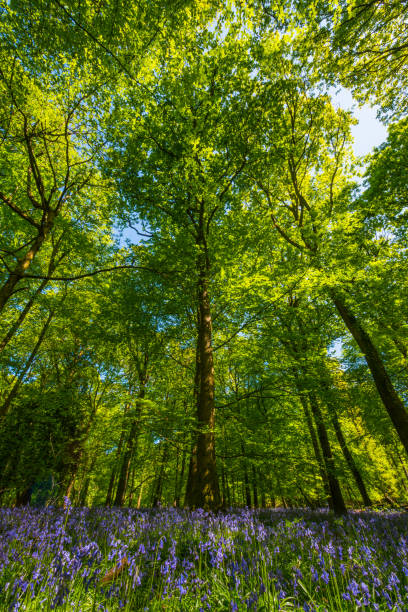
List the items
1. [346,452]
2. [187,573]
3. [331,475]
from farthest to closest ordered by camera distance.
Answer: [346,452]
[331,475]
[187,573]

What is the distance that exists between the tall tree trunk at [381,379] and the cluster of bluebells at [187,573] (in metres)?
4.45

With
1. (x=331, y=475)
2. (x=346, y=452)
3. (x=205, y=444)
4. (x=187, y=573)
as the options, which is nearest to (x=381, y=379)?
(x=331, y=475)

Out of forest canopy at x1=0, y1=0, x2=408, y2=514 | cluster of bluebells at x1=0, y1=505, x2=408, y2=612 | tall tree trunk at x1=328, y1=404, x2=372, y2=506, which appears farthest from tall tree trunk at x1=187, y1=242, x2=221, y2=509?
tall tree trunk at x1=328, y1=404, x2=372, y2=506

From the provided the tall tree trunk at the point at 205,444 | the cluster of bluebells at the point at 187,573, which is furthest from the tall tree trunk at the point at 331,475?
Answer: the cluster of bluebells at the point at 187,573

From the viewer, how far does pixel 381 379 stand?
313 inches

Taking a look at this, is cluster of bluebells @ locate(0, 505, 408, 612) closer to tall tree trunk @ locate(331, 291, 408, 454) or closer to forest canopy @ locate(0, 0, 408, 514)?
forest canopy @ locate(0, 0, 408, 514)

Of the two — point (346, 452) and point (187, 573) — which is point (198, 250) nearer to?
point (187, 573)

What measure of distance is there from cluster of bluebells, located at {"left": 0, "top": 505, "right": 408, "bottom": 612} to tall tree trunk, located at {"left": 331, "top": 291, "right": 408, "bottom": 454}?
14.6 feet

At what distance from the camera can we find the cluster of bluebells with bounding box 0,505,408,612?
6.20 feet

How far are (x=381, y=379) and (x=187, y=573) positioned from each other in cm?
819

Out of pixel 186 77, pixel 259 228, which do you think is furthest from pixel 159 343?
pixel 186 77

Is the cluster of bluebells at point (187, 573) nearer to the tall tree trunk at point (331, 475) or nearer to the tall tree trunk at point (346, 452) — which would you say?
the tall tree trunk at point (331, 475)

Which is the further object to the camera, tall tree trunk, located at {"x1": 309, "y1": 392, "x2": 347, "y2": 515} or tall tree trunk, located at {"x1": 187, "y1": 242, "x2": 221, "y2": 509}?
tall tree trunk, located at {"x1": 309, "y1": 392, "x2": 347, "y2": 515}

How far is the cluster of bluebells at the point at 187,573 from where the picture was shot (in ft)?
6.20
